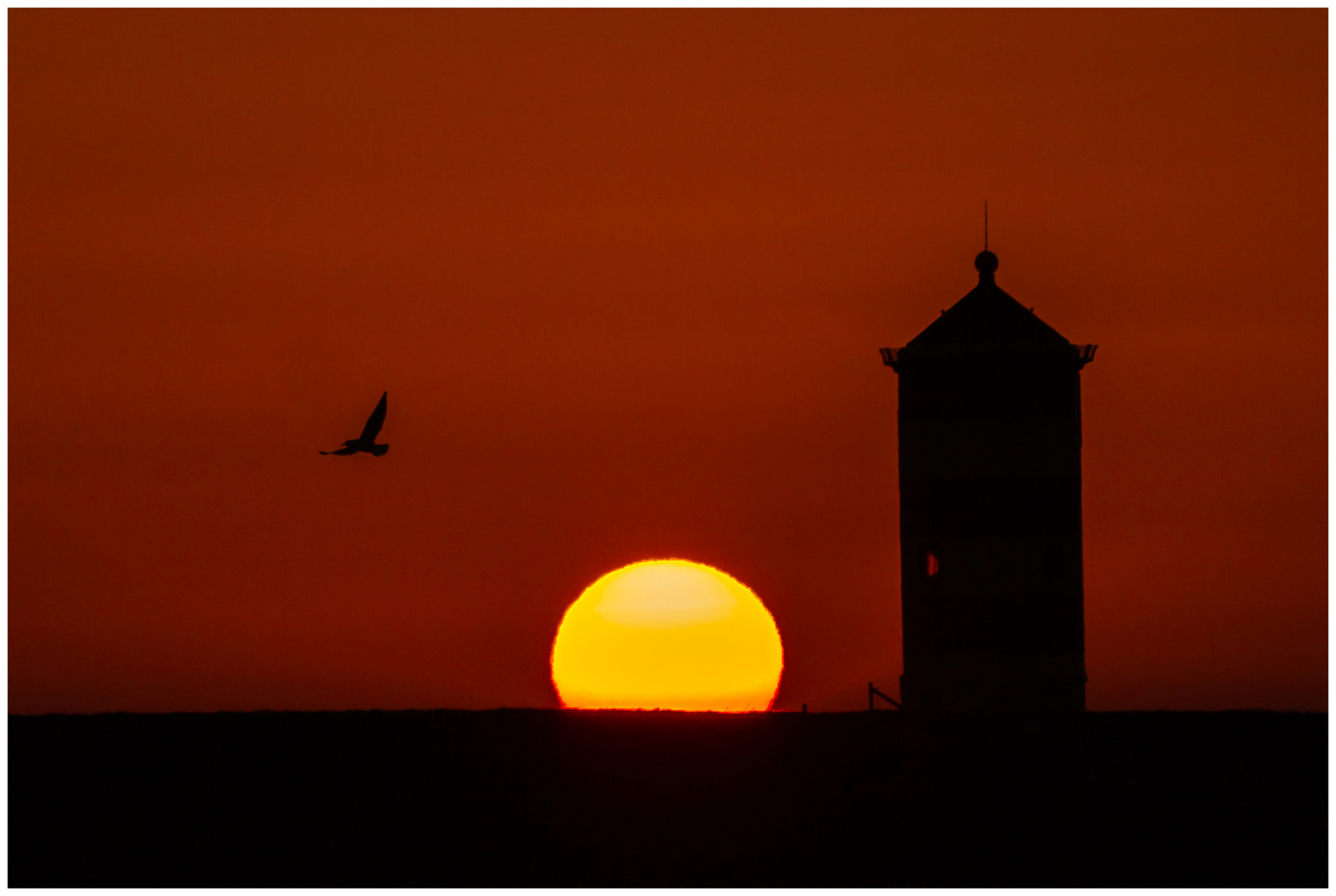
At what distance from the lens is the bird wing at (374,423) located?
55.3ft

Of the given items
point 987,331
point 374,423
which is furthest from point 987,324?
point 374,423

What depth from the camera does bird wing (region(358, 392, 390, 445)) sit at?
55.3ft

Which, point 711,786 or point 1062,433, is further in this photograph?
point 1062,433

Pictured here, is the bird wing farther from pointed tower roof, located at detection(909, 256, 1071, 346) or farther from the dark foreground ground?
pointed tower roof, located at detection(909, 256, 1071, 346)

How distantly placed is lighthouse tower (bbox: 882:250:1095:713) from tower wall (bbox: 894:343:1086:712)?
14 millimetres

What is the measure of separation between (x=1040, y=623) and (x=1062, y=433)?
225cm

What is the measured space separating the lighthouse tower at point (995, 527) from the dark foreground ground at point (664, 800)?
731 cm

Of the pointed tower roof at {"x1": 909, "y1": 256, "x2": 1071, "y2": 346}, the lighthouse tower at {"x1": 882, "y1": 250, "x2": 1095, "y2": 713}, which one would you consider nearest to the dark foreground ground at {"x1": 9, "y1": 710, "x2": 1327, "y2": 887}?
the lighthouse tower at {"x1": 882, "y1": 250, "x2": 1095, "y2": 713}

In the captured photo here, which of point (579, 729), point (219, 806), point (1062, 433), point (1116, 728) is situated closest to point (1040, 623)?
point (1062, 433)

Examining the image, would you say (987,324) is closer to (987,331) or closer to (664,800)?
(987,331)

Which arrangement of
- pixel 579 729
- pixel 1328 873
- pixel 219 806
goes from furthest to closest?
pixel 579 729, pixel 219 806, pixel 1328 873

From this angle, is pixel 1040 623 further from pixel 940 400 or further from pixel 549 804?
pixel 549 804

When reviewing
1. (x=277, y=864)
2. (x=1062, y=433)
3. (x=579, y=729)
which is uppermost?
(x=1062, y=433)

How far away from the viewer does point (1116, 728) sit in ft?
46.9
